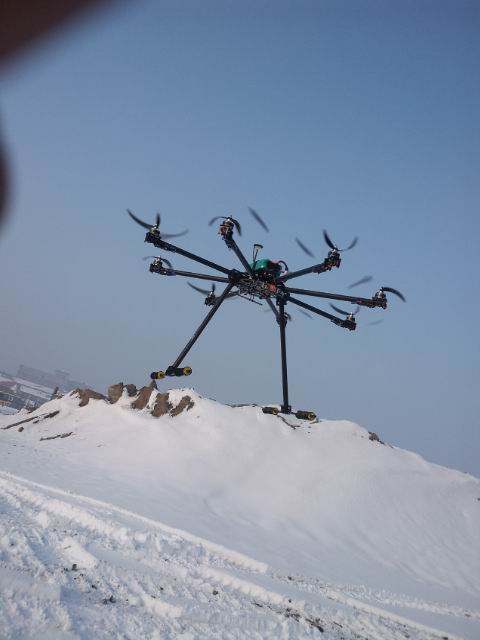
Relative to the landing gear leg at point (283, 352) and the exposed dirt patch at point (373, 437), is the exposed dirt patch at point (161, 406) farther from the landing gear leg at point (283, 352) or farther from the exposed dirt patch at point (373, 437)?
the landing gear leg at point (283, 352)

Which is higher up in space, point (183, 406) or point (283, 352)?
point (283, 352)

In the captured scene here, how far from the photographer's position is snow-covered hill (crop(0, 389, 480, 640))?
221 inches

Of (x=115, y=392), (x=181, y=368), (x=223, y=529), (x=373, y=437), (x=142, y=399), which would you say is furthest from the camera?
(x=115, y=392)

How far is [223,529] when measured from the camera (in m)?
13.1

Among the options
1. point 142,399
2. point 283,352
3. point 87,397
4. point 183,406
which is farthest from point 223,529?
point 87,397

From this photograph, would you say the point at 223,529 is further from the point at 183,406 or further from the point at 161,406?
the point at 161,406

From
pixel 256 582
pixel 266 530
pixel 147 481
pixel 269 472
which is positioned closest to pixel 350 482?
pixel 269 472

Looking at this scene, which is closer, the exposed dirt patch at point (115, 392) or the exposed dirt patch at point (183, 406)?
the exposed dirt patch at point (183, 406)

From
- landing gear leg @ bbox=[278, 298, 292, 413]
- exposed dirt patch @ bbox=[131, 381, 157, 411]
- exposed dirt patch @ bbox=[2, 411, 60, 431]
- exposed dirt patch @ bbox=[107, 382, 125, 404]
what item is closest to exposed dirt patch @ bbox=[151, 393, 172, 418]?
exposed dirt patch @ bbox=[131, 381, 157, 411]

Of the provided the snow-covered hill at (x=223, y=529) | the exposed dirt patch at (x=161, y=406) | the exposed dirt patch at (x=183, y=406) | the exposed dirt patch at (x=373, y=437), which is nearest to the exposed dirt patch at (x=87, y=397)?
the snow-covered hill at (x=223, y=529)

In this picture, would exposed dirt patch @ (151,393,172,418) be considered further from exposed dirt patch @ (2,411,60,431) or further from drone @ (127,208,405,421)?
drone @ (127,208,405,421)

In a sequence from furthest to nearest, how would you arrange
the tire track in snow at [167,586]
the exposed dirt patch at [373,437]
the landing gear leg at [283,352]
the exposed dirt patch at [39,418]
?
1. the exposed dirt patch at [39,418]
2. the exposed dirt patch at [373,437]
3. the landing gear leg at [283,352]
4. the tire track in snow at [167,586]

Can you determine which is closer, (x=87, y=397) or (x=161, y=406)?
(x=161, y=406)

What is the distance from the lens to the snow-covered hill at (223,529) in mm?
5625
